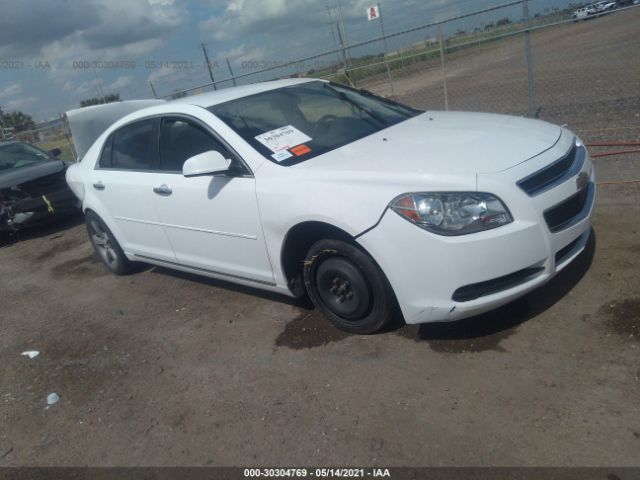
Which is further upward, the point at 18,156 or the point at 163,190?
the point at 18,156

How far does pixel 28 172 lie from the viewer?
8.68 metres

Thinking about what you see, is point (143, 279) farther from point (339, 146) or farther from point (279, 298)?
point (339, 146)

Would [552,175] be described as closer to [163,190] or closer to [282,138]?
[282,138]

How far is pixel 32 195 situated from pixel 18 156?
159 cm

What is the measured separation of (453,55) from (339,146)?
46.8 ft

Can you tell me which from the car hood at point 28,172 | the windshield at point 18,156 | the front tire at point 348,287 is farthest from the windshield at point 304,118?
the windshield at point 18,156

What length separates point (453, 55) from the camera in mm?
16594

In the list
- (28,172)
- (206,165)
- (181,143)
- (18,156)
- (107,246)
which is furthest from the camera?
(18,156)

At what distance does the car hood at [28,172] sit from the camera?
27.6 feet

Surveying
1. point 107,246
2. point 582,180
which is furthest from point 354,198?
point 107,246

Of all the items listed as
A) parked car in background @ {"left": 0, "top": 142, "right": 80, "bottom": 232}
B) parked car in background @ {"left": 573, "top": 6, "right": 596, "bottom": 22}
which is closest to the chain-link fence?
parked car in background @ {"left": 573, "top": 6, "right": 596, "bottom": 22}

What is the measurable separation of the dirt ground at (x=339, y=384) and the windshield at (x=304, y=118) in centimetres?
127

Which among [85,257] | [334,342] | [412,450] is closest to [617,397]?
[412,450]

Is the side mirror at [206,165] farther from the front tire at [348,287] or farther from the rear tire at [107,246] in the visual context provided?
the rear tire at [107,246]
